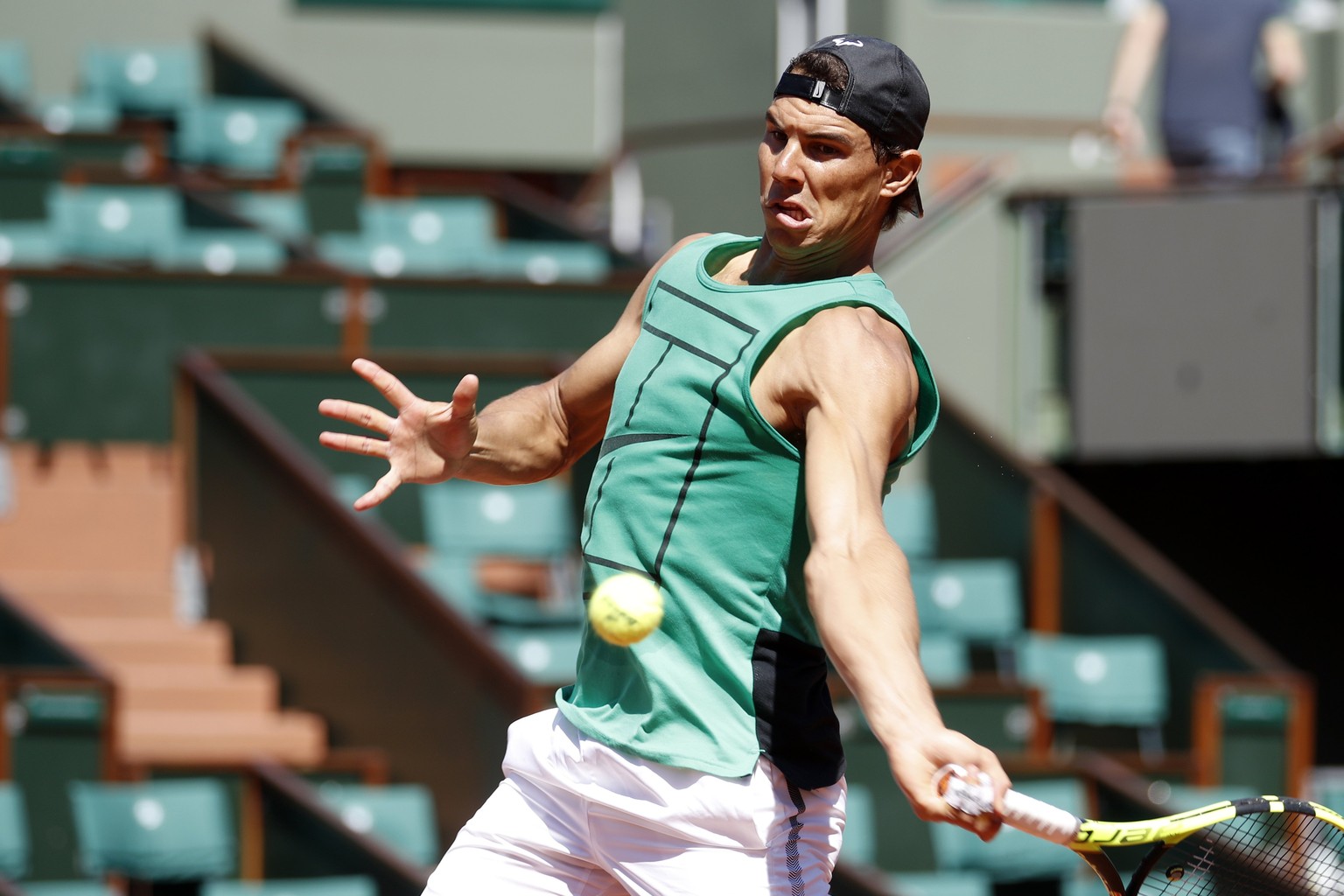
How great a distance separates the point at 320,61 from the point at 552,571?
768 cm

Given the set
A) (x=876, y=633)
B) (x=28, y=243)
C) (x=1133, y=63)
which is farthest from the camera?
(x=28, y=243)

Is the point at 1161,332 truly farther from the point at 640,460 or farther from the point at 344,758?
the point at 640,460

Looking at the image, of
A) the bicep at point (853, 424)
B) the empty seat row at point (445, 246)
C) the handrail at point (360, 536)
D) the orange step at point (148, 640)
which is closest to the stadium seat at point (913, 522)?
the empty seat row at point (445, 246)

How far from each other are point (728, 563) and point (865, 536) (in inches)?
11.3

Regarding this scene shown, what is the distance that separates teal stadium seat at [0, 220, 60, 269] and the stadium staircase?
5.50ft

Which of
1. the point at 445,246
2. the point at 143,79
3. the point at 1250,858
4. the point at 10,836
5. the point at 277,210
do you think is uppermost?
the point at 143,79

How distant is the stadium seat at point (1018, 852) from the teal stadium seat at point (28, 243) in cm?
575

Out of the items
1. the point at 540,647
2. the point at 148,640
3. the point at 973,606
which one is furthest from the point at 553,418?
the point at 973,606

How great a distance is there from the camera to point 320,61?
51.6 ft

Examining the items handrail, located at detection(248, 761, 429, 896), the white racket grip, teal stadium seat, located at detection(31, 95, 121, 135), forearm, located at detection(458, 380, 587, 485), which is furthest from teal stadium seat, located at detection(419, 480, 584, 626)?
the white racket grip

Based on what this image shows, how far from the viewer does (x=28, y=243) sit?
10.9 metres

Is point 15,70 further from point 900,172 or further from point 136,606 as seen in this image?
point 900,172

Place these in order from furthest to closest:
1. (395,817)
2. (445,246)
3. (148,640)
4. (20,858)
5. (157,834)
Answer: (445,246) < (148,640) < (395,817) < (20,858) < (157,834)

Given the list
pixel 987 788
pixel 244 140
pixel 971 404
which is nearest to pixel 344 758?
pixel 971 404
